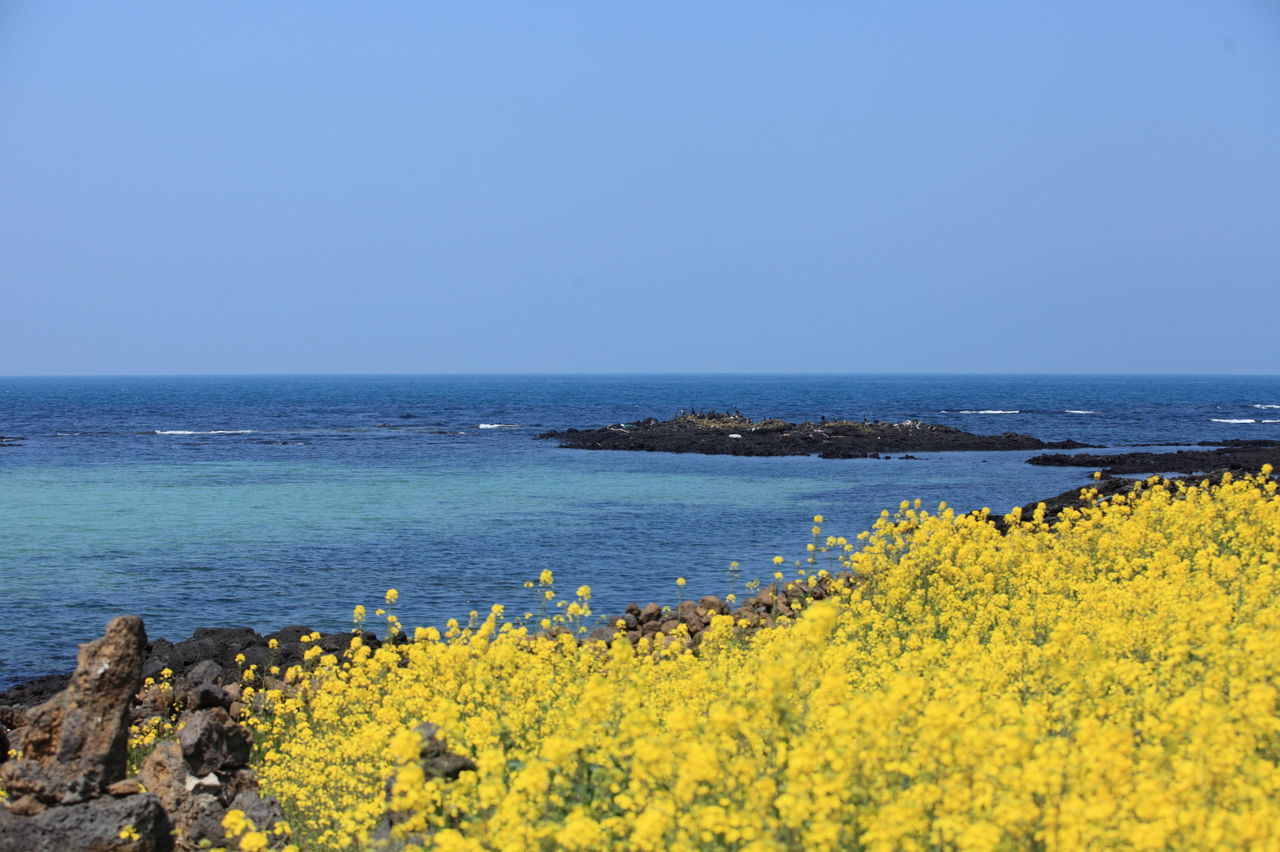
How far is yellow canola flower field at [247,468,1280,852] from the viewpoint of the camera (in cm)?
520

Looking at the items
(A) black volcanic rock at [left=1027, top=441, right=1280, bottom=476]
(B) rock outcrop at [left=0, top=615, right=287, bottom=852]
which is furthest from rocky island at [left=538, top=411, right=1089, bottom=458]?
(B) rock outcrop at [left=0, top=615, right=287, bottom=852]

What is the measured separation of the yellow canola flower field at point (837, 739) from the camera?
5.20 meters

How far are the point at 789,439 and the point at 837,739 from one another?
5055 centimetres

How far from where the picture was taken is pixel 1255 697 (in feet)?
19.1

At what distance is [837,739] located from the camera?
5387 mm

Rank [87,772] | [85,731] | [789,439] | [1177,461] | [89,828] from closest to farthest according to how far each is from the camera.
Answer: [89,828], [87,772], [85,731], [1177,461], [789,439]

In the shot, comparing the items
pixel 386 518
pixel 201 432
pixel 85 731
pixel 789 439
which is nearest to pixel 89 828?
pixel 85 731

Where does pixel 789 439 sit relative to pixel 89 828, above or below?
above

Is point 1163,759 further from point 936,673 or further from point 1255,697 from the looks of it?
point 936,673

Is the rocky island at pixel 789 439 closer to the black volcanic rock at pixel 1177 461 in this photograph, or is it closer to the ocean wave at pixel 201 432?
the black volcanic rock at pixel 1177 461

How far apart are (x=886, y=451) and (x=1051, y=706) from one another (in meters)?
46.1

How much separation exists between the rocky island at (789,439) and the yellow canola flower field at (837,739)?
41.5 metres

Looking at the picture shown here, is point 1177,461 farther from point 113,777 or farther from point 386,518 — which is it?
point 113,777

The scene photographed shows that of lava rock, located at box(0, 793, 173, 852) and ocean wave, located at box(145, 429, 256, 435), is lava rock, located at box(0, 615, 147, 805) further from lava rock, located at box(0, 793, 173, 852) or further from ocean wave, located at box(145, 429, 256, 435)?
ocean wave, located at box(145, 429, 256, 435)
